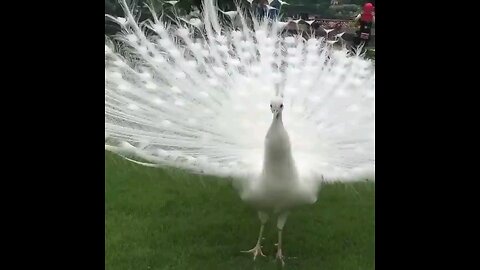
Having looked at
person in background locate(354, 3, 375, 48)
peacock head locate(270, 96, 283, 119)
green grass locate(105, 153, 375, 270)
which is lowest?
green grass locate(105, 153, 375, 270)

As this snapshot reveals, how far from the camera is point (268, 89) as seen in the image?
2.96 meters

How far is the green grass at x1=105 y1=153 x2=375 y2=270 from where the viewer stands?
298 centimetres

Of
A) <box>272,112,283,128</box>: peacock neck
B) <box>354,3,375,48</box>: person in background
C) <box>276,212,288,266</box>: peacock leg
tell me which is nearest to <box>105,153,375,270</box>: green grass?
<box>276,212,288,266</box>: peacock leg

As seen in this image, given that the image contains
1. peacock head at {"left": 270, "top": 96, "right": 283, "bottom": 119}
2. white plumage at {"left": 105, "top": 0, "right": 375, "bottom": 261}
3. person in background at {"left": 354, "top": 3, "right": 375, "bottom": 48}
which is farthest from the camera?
person in background at {"left": 354, "top": 3, "right": 375, "bottom": 48}

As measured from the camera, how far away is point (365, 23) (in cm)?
300

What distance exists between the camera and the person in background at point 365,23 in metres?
2.96

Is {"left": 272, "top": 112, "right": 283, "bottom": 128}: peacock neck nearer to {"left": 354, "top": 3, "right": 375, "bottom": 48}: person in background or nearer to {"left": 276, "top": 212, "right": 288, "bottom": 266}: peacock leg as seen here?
{"left": 276, "top": 212, "right": 288, "bottom": 266}: peacock leg

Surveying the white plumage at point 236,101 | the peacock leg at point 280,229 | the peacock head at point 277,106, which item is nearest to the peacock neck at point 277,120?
Answer: the peacock head at point 277,106

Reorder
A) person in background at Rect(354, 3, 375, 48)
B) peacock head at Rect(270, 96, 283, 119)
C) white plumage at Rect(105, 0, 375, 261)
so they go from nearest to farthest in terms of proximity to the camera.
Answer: peacock head at Rect(270, 96, 283, 119)
white plumage at Rect(105, 0, 375, 261)
person in background at Rect(354, 3, 375, 48)

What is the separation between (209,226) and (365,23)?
114 cm

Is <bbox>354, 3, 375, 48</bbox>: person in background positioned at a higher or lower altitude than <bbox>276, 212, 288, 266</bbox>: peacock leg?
higher

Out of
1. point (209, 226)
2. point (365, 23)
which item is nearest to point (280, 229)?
point (209, 226)

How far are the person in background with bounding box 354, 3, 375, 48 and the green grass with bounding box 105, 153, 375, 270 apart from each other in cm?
64

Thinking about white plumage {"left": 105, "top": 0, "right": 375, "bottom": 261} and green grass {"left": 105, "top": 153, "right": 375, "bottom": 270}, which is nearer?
white plumage {"left": 105, "top": 0, "right": 375, "bottom": 261}
